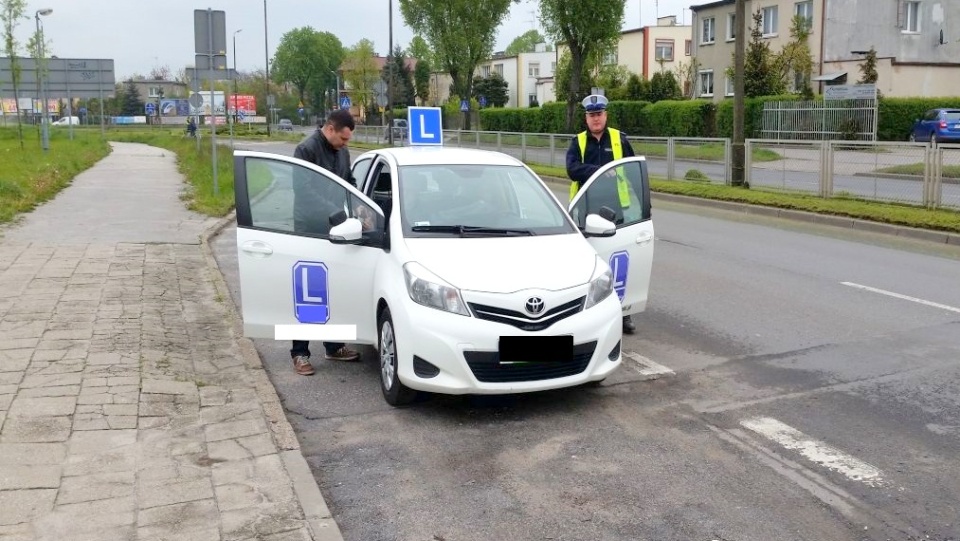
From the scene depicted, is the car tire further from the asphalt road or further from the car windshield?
the car windshield

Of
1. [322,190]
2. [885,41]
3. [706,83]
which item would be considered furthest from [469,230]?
[706,83]

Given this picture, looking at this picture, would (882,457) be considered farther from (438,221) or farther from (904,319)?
(904,319)

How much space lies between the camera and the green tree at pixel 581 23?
133 ft

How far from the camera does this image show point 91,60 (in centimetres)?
4706

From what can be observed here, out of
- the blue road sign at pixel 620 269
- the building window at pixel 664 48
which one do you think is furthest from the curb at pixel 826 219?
the building window at pixel 664 48

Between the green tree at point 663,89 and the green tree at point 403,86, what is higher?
the green tree at point 403,86

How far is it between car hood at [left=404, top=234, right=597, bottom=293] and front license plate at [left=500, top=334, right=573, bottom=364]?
295 mm

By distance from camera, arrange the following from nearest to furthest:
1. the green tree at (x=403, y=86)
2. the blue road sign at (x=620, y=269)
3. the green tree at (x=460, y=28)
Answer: the blue road sign at (x=620, y=269), the green tree at (x=460, y=28), the green tree at (x=403, y=86)

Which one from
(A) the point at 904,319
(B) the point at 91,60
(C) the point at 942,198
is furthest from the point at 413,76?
(A) the point at 904,319

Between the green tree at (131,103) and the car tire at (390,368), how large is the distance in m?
127

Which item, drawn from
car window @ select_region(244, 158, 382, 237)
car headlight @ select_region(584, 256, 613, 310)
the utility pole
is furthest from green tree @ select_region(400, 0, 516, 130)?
car headlight @ select_region(584, 256, 613, 310)

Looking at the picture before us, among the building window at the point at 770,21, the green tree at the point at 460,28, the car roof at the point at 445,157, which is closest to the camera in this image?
the car roof at the point at 445,157

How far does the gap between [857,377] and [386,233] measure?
3.36 meters

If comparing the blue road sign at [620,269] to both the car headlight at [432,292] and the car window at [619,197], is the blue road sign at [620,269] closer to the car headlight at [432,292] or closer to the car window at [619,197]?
the car window at [619,197]
